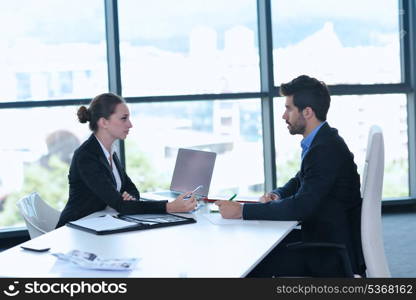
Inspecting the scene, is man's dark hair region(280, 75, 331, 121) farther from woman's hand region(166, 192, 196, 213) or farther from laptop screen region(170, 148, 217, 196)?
woman's hand region(166, 192, 196, 213)

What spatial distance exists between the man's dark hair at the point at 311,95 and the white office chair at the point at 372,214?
481 mm

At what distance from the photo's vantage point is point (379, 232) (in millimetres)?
2727

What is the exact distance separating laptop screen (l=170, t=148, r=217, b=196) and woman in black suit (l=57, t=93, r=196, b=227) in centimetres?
24

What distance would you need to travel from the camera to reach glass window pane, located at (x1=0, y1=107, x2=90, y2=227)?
541 cm

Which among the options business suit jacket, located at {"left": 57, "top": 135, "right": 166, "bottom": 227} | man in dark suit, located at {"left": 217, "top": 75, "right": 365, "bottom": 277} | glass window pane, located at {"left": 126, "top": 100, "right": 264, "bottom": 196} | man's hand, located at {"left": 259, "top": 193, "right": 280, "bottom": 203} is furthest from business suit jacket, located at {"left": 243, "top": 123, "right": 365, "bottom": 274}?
glass window pane, located at {"left": 126, "top": 100, "right": 264, "bottom": 196}

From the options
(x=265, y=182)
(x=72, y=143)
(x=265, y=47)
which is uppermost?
(x=265, y=47)

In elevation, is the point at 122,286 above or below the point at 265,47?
below

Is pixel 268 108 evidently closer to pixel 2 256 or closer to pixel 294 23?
pixel 294 23

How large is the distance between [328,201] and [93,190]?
4.02 feet

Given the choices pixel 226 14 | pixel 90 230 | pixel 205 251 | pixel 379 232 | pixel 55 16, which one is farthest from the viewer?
pixel 226 14

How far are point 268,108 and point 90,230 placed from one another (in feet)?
11.1

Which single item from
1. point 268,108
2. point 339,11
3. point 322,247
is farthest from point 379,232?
point 339,11

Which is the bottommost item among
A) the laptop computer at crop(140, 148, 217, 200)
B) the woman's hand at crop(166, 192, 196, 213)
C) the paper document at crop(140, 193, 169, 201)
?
the paper document at crop(140, 193, 169, 201)

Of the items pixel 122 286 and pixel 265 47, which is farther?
pixel 265 47
